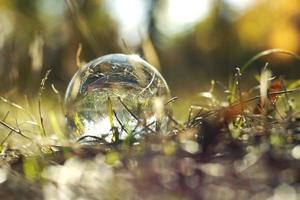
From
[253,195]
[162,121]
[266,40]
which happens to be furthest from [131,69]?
[266,40]

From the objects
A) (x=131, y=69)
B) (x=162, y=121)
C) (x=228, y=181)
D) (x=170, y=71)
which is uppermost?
(x=170, y=71)

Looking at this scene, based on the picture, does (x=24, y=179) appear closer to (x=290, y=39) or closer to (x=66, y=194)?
(x=66, y=194)

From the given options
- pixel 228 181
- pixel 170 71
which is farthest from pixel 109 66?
pixel 170 71

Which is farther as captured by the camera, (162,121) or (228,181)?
(162,121)

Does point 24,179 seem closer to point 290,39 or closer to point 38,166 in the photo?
point 38,166

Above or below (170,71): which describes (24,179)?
below

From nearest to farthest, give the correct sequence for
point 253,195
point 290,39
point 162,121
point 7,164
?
Result: 1. point 253,195
2. point 7,164
3. point 162,121
4. point 290,39

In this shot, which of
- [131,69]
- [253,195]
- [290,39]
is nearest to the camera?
[253,195]
